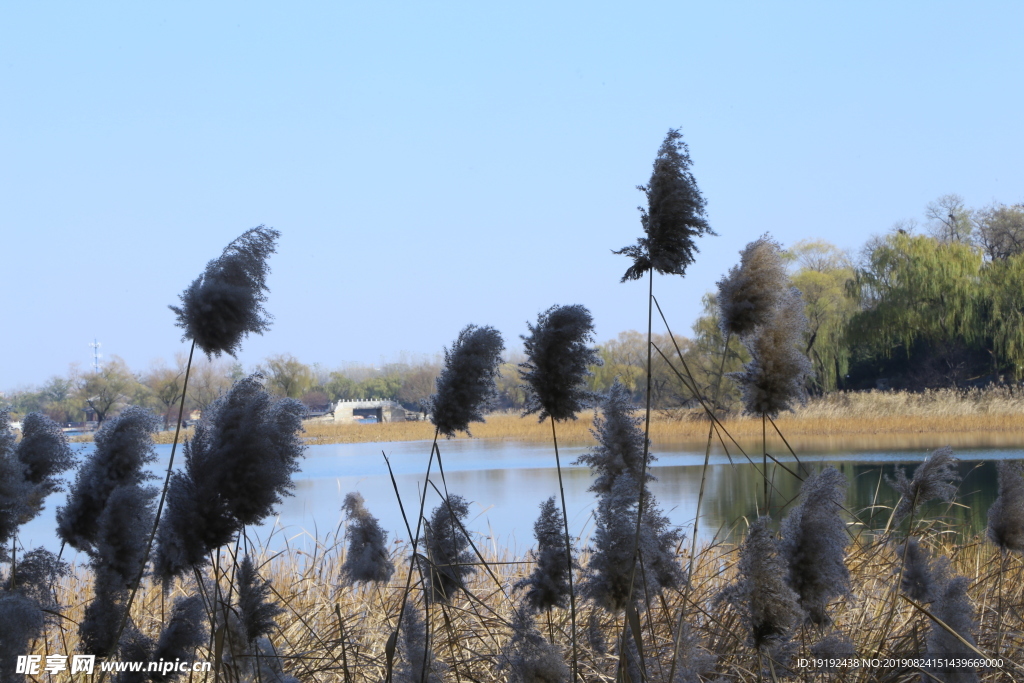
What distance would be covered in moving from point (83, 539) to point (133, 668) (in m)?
0.37

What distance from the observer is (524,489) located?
14.2 metres

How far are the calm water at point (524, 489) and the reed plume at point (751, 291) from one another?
332 centimetres

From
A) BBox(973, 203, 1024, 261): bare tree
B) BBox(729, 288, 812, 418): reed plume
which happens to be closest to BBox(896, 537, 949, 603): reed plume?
BBox(729, 288, 812, 418): reed plume

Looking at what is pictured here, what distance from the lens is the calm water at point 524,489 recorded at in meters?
7.93

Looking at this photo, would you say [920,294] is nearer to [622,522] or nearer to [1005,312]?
[1005,312]

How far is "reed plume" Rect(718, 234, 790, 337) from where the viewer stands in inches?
71.4

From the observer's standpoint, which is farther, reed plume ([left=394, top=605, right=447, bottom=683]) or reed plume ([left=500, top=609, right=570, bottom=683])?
reed plume ([left=394, top=605, right=447, bottom=683])

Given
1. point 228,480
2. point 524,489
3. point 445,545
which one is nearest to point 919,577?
point 445,545

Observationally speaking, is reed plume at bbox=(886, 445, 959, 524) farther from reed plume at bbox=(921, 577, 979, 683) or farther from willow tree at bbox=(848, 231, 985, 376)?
willow tree at bbox=(848, 231, 985, 376)

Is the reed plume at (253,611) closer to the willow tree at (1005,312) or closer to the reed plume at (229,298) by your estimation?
the reed plume at (229,298)

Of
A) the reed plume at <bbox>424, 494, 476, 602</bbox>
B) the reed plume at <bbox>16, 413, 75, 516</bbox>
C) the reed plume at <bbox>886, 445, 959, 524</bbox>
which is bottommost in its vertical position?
the reed plume at <bbox>424, 494, 476, 602</bbox>

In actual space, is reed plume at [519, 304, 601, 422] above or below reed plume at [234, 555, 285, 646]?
above

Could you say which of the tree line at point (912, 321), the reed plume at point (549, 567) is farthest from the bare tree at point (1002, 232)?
the reed plume at point (549, 567)

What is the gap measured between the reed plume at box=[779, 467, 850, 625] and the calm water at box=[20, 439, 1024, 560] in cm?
356
